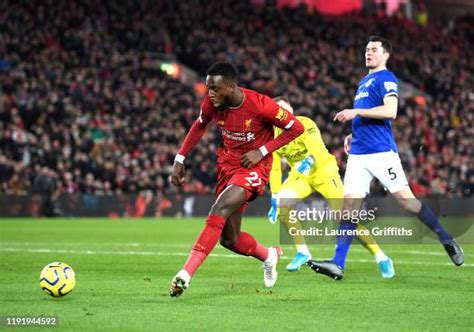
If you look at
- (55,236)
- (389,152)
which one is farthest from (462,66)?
(389,152)

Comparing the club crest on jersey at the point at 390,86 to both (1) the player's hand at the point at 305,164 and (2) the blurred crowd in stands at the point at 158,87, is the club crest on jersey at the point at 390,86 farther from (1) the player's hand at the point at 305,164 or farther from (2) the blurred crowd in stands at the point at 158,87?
(2) the blurred crowd in stands at the point at 158,87

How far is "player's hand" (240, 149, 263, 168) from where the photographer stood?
902cm

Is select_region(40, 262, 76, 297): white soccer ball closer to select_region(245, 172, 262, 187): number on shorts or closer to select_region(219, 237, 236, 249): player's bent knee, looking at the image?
select_region(219, 237, 236, 249): player's bent knee

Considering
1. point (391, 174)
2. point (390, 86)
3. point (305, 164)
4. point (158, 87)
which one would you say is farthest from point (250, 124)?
point (158, 87)

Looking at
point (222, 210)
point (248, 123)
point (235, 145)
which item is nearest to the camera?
point (222, 210)

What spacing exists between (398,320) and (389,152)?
3.76 metres

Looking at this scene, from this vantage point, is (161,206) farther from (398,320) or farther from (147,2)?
(398,320)

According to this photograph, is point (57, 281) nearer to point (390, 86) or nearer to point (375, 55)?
point (390, 86)

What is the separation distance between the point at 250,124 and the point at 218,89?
566 mm

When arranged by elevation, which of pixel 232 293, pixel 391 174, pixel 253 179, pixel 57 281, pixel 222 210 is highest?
pixel 253 179

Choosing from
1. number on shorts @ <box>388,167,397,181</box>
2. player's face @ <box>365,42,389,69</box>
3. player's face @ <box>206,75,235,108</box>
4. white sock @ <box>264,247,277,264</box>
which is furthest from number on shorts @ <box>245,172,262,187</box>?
player's face @ <box>365,42,389,69</box>

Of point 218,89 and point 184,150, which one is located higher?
point 218,89

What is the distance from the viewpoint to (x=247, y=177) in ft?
30.1

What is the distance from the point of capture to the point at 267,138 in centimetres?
951
